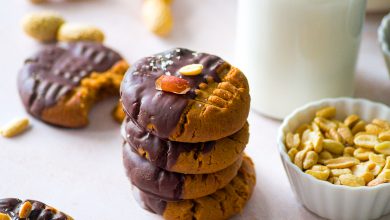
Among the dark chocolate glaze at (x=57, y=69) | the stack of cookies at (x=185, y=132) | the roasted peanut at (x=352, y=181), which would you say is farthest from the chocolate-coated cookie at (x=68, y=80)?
the roasted peanut at (x=352, y=181)

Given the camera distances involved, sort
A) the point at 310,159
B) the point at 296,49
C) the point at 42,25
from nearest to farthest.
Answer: the point at 310,159 → the point at 296,49 → the point at 42,25

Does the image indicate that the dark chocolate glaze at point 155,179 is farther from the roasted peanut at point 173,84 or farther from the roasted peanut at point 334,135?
the roasted peanut at point 334,135

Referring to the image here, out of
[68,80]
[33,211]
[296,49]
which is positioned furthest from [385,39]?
[33,211]

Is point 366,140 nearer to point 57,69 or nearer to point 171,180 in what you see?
point 171,180

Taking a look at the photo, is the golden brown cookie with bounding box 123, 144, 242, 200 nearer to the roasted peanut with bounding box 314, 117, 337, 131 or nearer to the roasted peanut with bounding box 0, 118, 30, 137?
the roasted peanut with bounding box 314, 117, 337, 131

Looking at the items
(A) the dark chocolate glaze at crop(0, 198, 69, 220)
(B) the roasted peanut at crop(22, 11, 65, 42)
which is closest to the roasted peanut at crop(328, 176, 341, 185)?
(A) the dark chocolate glaze at crop(0, 198, 69, 220)

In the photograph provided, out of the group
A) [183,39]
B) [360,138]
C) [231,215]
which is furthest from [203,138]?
[183,39]

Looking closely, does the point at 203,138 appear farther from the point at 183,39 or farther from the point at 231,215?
the point at 183,39

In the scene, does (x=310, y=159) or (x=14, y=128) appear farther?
(x=14, y=128)
